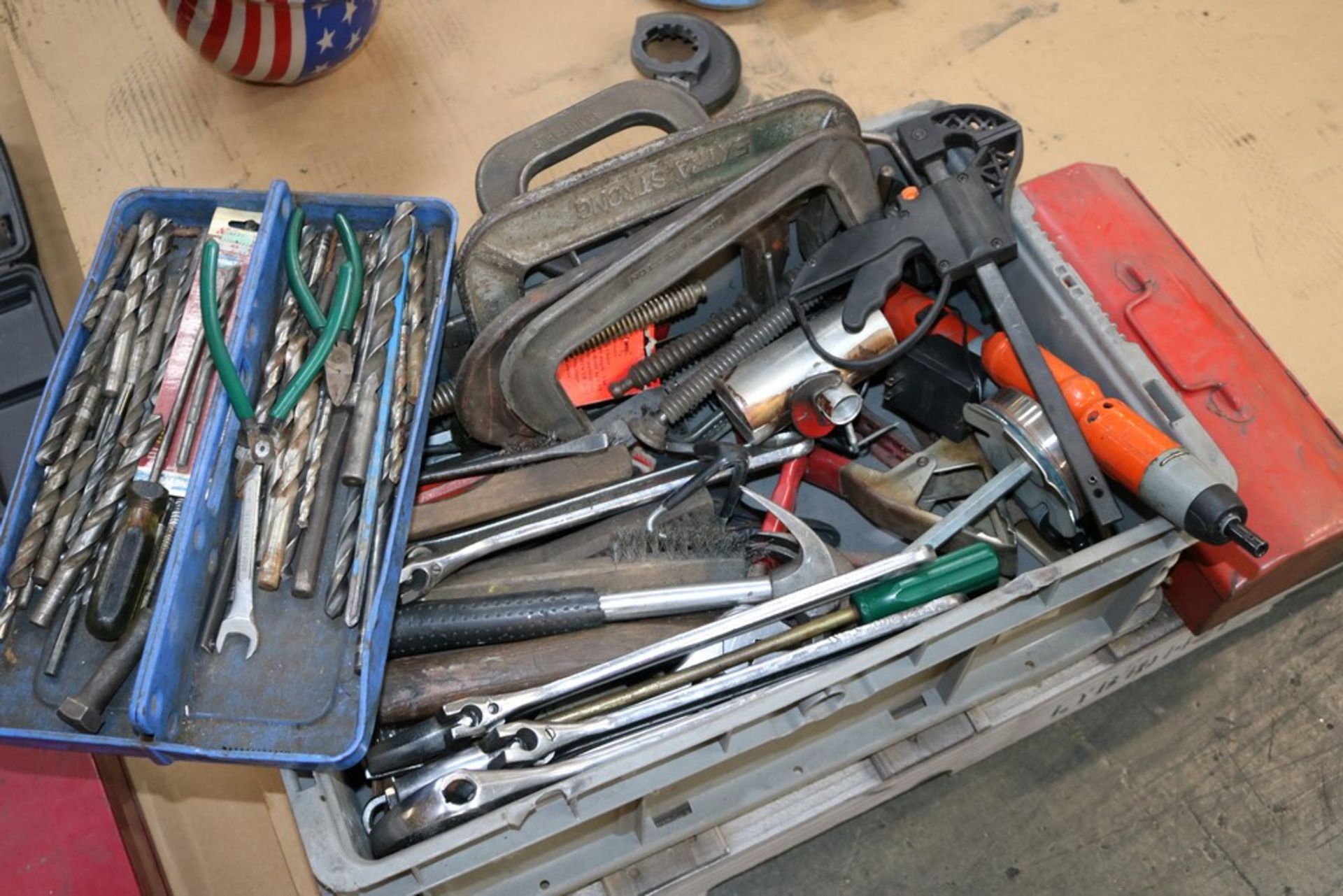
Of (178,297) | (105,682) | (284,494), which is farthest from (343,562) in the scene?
(178,297)

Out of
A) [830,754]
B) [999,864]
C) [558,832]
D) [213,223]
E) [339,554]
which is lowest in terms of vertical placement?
[999,864]

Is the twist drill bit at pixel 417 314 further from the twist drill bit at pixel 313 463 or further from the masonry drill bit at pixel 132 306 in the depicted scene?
the masonry drill bit at pixel 132 306

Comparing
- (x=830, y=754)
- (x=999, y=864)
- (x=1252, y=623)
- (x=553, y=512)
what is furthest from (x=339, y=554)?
(x=1252, y=623)

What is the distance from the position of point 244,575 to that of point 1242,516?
2.39 ft

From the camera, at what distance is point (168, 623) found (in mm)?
814

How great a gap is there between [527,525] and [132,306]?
36 centimetres

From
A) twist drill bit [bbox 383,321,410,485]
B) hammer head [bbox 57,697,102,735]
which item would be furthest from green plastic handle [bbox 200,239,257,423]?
hammer head [bbox 57,697,102,735]

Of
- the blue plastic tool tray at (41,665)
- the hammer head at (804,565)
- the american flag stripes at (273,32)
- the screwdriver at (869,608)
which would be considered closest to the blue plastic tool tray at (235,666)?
the blue plastic tool tray at (41,665)

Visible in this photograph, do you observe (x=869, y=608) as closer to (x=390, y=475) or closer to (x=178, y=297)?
(x=390, y=475)

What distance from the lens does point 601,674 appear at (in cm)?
91

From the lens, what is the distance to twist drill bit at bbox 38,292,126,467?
90 cm

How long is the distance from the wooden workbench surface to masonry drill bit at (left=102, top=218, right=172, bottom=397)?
354mm

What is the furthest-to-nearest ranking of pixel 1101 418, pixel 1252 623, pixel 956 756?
pixel 1252 623
pixel 956 756
pixel 1101 418

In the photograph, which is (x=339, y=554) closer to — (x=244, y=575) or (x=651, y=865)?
(x=244, y=575)
